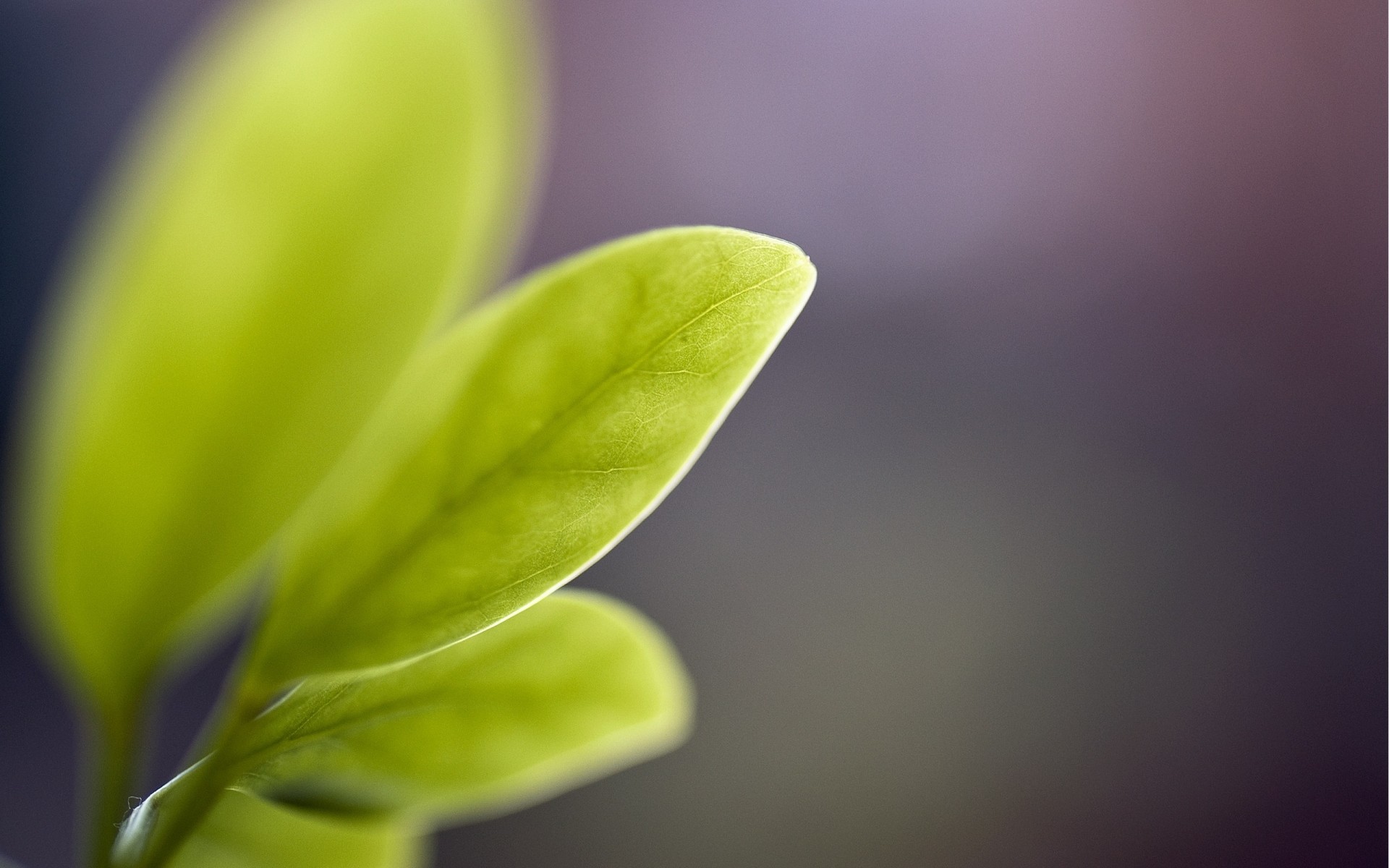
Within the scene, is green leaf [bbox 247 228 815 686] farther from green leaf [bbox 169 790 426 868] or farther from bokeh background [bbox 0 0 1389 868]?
bokeh background [bbox 0 0 1389 868]

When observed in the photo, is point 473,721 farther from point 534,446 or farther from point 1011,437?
point 1011,437

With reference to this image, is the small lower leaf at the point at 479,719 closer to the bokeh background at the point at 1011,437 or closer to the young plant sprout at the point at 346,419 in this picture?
the young plant sprout at the point at 346,419

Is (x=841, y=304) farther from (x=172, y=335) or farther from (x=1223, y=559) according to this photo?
(x=172, y=335)

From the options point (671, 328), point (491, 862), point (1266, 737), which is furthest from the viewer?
point (1266, 737)

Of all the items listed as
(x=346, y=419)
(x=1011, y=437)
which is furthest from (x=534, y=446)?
(x=1011, y=437)

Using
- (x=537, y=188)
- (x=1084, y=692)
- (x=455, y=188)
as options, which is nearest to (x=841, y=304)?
(x=537, y=188)

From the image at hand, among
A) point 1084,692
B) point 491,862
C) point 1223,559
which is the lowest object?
point 491,862

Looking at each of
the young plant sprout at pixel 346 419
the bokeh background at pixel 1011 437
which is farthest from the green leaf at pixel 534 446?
the bokeh background at pixel 1011 437
